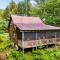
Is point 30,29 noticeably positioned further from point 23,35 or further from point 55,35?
point 55,35

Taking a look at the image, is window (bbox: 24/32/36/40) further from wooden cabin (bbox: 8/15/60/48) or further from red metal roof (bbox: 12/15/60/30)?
red metal roof (bbox: 12/15/60/30)

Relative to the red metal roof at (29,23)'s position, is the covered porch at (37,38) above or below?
below

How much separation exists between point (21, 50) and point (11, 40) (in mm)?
5129

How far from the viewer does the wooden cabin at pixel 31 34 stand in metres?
23.4

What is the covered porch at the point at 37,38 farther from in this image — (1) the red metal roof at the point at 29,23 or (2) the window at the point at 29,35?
(1) the red metal roof at the point at 29,23

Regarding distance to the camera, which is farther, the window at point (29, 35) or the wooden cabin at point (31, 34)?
the window at point (29, 35)

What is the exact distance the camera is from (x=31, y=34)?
2428cm

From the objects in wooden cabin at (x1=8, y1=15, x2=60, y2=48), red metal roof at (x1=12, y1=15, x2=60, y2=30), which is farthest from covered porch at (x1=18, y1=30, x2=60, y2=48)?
red metal roof at (x1=12, y1=15, x2=60, y2=30)

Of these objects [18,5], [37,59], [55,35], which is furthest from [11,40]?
[18,5]

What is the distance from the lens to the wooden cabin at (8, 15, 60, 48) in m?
23.4

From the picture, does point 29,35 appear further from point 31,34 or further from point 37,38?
point 37,38

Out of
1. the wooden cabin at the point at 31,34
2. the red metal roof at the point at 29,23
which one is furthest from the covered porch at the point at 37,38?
the red metal roof at the point at 29,23

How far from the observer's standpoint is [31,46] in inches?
935

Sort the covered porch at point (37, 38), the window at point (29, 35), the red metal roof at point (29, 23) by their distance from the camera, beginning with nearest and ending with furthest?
the covered porch at point (37, 38), the window at point (29, 35), the red metal roof at point (29, 23)
